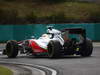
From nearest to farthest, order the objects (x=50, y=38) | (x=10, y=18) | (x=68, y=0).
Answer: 1. (x=50, y=38)
2. (x=10, y=18)
3. (x=68, y=0)

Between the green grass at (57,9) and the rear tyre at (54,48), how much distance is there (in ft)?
84.9

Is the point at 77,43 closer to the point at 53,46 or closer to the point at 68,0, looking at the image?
the point at 53,46

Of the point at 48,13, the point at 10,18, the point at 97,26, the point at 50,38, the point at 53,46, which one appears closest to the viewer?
the point at 53,46

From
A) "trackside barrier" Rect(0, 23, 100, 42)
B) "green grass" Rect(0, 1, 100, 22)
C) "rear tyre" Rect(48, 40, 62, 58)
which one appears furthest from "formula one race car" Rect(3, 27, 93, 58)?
"green grass" Rect(0, 1, 100, 22)

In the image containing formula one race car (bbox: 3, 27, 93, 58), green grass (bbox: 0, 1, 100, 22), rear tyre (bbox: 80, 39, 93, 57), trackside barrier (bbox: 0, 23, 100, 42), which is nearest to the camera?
formula one race car (bbox: 3, 27, 93, 58)

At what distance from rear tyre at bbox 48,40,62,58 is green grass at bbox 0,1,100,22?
25.9 meters

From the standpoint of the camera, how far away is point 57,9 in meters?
54.2

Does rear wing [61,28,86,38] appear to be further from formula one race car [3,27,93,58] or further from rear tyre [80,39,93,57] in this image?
rear tyre [80,39,93,57]

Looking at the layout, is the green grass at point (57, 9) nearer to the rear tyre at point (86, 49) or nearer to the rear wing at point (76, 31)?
the rear wing at point (76, 31)

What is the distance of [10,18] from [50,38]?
2633 cm

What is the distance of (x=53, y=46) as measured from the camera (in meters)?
19.6

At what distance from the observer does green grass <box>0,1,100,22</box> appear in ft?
160

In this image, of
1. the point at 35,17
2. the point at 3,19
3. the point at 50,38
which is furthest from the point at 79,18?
the point at 50,38

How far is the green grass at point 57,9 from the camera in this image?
48.8 meters
